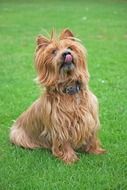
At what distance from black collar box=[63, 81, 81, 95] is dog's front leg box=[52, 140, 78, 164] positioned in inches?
23.8

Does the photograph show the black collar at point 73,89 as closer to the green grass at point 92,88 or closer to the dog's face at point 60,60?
the dog's face at point 60,60

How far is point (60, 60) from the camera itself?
6.22m

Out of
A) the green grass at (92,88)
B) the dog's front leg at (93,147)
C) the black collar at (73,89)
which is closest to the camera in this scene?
the green grass at (92,88)

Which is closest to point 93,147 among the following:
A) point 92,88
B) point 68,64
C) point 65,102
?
point 65,102

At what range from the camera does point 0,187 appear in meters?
5.92

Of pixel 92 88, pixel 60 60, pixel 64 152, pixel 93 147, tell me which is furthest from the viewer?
pixel 92 88

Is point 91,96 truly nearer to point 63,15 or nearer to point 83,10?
point 63,15

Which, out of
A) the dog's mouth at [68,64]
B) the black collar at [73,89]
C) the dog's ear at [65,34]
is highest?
the dog's ear at [65,34]

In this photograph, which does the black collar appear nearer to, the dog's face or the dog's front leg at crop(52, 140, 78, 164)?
the dog's face

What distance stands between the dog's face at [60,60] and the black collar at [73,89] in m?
0.13

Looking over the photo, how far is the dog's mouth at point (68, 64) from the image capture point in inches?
243

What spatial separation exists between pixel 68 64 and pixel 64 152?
43.5 inches

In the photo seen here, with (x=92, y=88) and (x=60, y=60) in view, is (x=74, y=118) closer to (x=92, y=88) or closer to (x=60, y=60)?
(x=60, y=60)

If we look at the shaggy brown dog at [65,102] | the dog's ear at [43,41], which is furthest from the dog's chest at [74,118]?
the dog's ear at [43,41]
